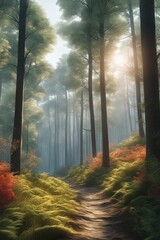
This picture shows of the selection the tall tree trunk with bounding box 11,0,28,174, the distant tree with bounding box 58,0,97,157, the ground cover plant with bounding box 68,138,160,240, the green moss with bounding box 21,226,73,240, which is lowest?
the green moss with bounding box 21,226,73,240

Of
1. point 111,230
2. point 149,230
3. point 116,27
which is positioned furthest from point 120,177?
point 116,27

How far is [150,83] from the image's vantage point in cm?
983

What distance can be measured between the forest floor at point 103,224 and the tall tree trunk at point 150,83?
2.19 m

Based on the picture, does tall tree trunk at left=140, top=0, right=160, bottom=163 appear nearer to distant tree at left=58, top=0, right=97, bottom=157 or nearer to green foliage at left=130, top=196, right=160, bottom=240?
green foliage at left=130, top=196, right=160, bottom=240

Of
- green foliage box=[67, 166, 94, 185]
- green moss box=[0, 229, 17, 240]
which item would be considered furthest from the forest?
green foliage box=[67, 166, 94, 185]

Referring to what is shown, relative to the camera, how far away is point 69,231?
5.96 metres

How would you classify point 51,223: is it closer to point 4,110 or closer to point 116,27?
point 116,27

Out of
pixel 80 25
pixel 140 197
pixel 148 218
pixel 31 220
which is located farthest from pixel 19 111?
pixel 80 25

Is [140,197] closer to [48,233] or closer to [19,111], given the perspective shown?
[48,233]

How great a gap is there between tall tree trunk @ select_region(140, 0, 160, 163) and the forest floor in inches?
86.4

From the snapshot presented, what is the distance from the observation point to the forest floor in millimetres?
6275

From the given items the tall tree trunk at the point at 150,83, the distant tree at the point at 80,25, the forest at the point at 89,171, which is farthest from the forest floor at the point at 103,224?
the distant tree at the point at 80,25

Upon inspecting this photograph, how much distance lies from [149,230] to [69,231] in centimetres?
159

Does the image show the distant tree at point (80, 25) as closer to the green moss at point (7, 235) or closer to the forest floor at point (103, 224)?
the forest floor at point (103, 224)
